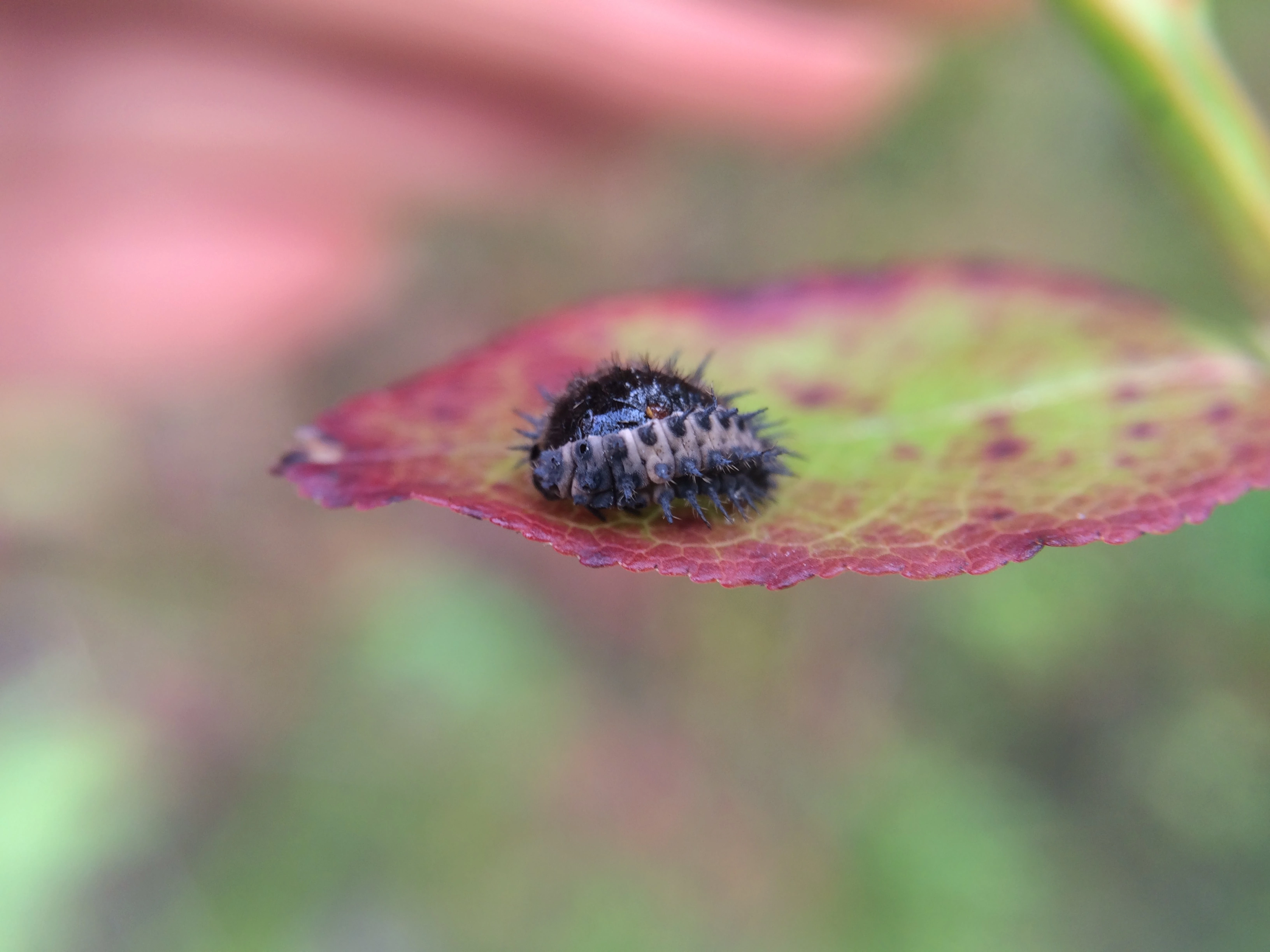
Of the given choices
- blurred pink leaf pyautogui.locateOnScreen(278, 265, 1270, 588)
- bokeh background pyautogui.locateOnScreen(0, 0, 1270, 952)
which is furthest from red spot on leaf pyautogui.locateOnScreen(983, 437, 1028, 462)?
bokeh background pyautogui.locateOnScreen(0, 0, 1270, 952)

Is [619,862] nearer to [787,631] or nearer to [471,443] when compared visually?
[787,631]

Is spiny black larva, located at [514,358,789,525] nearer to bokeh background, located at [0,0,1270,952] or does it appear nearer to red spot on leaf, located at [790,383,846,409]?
red spot on leaf, located at [790,383,846,409]

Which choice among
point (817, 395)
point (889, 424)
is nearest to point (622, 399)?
point (817, 395)

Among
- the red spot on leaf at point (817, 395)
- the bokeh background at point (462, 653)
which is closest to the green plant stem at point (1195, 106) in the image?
the red spot on leaf at point (817, 395)

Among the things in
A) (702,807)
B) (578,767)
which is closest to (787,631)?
(702,807)

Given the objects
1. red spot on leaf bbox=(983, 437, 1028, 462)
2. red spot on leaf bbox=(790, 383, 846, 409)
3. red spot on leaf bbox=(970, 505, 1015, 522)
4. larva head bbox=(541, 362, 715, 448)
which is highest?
larva head bbox=(541, 362, 715, 448)

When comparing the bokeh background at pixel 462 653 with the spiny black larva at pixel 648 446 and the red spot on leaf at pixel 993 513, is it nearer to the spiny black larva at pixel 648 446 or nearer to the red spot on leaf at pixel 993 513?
the spiny black larva at pixel 648 446
